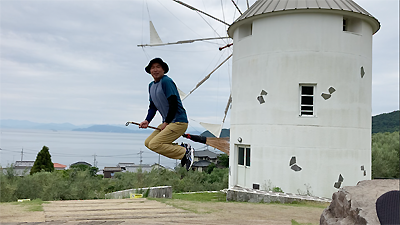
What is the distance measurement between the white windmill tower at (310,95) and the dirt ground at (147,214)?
22.2ft

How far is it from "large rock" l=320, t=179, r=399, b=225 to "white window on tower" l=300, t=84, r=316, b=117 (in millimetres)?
10874

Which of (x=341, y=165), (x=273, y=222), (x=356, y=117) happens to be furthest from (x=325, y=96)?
(x=273, y=222)

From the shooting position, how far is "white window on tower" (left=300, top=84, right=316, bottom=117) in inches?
639

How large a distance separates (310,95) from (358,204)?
12.1m

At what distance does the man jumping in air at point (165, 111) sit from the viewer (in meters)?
4.54

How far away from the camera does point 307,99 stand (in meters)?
16.5

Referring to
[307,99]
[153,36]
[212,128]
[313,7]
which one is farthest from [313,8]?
[153,36]

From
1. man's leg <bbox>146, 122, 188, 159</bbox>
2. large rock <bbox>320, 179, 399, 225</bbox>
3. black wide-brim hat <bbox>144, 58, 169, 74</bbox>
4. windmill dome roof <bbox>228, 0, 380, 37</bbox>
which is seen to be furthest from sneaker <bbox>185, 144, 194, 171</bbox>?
windmill dome roof <bbox>228, 0, 380, 37</bbox>

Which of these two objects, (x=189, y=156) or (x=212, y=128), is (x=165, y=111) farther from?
(x=212, y=128)

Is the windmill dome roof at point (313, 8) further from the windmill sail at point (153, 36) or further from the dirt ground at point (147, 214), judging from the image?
the windmill sail at point (153, 36)

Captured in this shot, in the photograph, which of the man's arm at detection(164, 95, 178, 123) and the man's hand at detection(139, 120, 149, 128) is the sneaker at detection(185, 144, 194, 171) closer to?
the man's arm at detection(164, 95, 178, 123)

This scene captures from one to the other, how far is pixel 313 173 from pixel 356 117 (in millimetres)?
3209

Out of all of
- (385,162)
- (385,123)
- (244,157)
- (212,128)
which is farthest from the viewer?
(385,123)

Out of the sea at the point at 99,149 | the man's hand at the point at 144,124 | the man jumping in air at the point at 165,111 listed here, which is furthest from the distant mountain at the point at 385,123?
the man's hand at the point at 144,124
